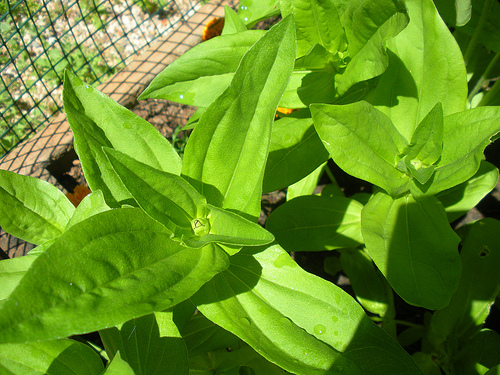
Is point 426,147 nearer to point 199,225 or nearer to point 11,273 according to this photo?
point 199,225

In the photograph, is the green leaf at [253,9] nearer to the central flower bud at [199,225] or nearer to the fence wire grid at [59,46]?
the central flower bud at [199,225]

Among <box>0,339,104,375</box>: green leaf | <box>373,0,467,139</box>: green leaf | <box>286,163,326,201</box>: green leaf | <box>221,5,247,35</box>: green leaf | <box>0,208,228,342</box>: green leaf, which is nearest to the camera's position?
<box>0,208,228,342</box>: green leaf

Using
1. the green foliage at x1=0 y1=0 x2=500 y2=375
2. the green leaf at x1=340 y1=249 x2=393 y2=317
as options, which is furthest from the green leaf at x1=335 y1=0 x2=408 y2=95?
the green leaf at x1=340 y1=249 x2=393 y2=317

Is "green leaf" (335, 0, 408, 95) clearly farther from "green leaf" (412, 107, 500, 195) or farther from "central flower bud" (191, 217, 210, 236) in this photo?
"central flower bud" (191, 217, 210, 236)

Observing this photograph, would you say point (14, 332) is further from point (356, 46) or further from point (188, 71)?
point (356, 46)

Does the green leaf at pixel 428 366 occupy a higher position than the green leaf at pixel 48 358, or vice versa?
the green leaf at pixel 48 358

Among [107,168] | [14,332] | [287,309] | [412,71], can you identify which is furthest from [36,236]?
[412,71]

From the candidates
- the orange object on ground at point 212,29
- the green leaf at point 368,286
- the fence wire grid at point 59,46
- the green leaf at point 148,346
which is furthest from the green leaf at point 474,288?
the fence wire grid at point 59,46
